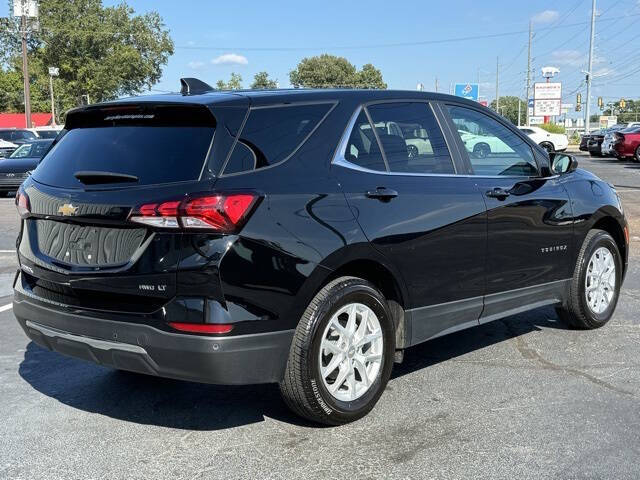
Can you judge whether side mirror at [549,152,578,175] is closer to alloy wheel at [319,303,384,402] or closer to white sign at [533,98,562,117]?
alloy wheel at [319,303,384,402]

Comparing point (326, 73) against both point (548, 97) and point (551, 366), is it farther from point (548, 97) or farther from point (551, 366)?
point (551, 366)

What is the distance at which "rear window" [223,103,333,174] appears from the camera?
3568 millimetres

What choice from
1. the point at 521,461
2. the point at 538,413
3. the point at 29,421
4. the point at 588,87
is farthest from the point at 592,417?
the point at 588,87

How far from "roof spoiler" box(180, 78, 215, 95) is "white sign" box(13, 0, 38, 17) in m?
45.2

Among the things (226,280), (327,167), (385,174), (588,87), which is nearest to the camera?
(226,280)

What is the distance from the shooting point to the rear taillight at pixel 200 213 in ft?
10.9

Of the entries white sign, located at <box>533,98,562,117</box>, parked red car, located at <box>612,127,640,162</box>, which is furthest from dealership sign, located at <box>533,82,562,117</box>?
parked red car, located at <box>612,127,640,162</box>

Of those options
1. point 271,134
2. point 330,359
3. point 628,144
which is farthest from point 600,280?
point 628,144

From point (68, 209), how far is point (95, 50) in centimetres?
7396

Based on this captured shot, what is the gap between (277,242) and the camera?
3.47 meters

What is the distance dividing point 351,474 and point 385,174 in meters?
1.71

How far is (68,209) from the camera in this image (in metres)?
3.70

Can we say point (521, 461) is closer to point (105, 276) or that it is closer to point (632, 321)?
point (105, 276)

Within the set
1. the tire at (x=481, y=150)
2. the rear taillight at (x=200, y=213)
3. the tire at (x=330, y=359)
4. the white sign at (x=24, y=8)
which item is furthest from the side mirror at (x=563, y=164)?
the white sign at (x=24, y=8)
